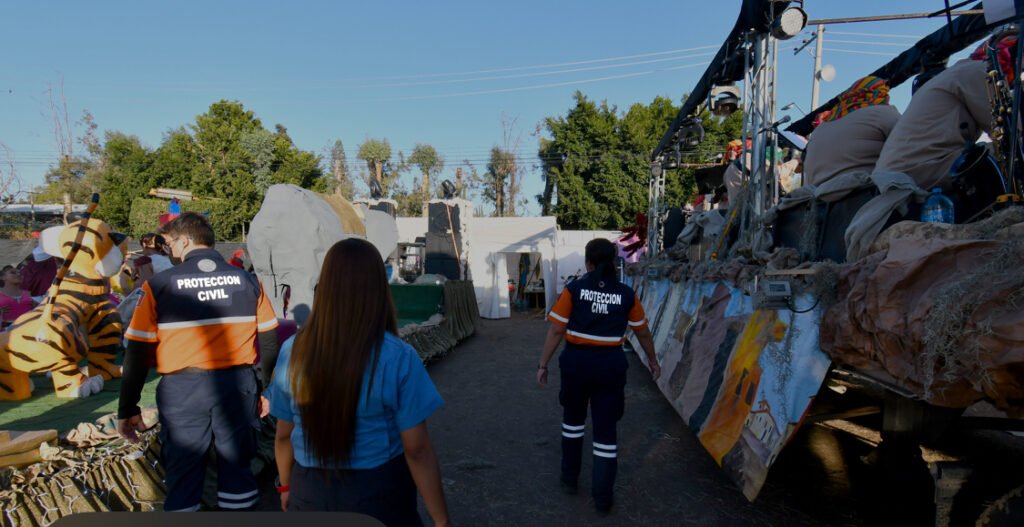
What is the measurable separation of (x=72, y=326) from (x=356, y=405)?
456cm

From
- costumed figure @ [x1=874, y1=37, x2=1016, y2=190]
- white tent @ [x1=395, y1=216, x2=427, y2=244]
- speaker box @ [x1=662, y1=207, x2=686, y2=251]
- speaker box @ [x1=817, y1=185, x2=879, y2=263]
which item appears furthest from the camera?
white tent @ [x1=395, y1=216, x2=427, y2=244]

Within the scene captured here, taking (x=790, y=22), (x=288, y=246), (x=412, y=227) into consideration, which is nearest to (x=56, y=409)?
(x=288, y=246)

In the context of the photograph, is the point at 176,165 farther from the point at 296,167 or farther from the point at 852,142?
the point at 852,142

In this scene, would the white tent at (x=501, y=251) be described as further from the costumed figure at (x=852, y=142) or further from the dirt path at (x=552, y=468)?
the costumed figure at (x=852, y=142)

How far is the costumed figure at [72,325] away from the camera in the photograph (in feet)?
14.4

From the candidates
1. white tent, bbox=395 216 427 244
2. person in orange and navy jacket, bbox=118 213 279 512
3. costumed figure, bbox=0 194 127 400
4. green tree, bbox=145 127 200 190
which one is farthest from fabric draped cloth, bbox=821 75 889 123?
green tree, bbox=145 127 200 190

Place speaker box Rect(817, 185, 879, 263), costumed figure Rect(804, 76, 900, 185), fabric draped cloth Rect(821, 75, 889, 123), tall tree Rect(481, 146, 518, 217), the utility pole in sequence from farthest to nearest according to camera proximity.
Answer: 1. tall tree Rect(481, 146, 518, 217)
2. the utility pole
3. fabric draped cloth Rect(821, 75, 889, 123)
4. costumed figure Rect(804, 76, 900, 185)
5. speaker box Rect(817, 185, 879, 263)

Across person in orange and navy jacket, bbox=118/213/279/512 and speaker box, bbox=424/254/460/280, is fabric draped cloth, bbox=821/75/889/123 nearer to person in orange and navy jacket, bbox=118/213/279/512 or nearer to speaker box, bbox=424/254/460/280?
person in orange and navy jacket, bbox=118/213/279/512

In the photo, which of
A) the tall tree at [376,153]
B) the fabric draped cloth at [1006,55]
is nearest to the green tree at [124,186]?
the tall tree at [376,153]

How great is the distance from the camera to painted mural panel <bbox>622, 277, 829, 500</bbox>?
279 cm

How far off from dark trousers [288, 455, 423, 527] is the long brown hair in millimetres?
82

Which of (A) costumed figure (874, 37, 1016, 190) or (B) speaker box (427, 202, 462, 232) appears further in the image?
(B) speaker box (427, 202, 462, 232)

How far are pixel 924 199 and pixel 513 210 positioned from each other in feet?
123

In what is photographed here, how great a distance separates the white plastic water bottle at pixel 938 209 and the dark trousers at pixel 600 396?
1.96 metres
